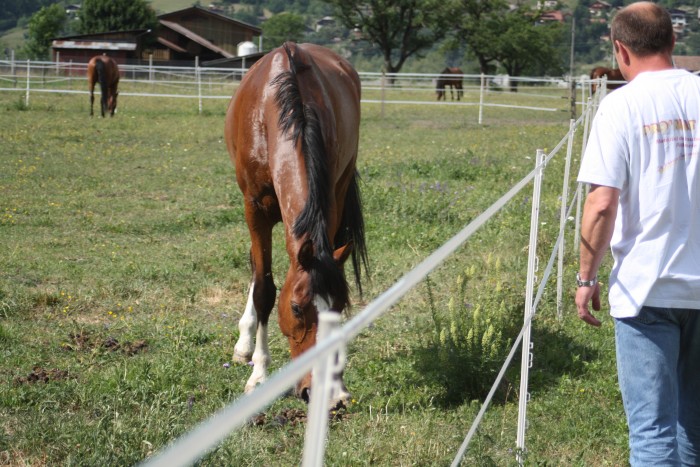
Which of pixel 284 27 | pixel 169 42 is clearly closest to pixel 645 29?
pixel 169 42

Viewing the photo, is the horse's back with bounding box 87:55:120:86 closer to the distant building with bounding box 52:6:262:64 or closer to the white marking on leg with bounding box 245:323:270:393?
the white marking on leg with bounding box 245:323:270:393

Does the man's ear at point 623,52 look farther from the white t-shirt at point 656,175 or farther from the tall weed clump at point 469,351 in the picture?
the tall weed clump at point 469,351

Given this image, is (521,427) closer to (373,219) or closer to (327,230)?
(327,230)

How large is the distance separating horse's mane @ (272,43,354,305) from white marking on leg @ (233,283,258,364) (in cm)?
126

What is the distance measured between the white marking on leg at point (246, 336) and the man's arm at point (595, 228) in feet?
8.08

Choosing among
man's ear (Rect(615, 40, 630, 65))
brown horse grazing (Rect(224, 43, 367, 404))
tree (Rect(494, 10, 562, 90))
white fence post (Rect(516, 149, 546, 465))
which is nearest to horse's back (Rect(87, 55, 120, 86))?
A: brown horse grazing (Rect(224, 43, 367, 404))

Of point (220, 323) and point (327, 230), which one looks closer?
point (327, 230)

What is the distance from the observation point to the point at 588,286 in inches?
112

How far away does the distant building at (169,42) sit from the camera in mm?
58219

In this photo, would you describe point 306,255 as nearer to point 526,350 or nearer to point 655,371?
point 526,350

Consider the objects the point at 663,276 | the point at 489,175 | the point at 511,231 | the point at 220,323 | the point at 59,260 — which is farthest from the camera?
the point at 489,175

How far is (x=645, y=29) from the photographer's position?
2.60 meters

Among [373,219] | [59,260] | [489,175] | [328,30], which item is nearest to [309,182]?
[59,260]

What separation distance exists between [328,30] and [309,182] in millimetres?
171363
